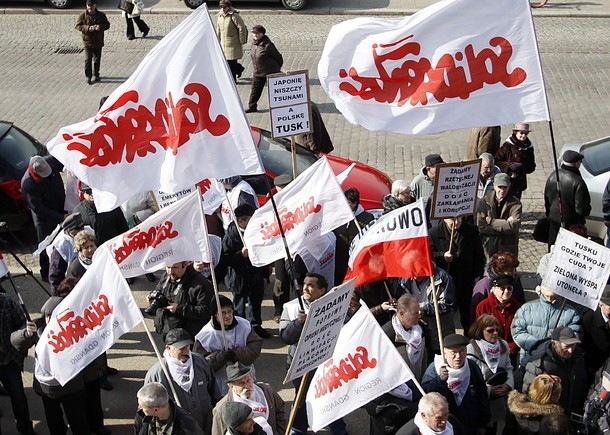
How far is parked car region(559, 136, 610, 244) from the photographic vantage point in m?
12.2

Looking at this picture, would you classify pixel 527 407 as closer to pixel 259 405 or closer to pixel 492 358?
pixel 492 358

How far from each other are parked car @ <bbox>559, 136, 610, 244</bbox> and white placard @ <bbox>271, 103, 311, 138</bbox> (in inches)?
159

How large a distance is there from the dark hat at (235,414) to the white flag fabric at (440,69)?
9.50 ft

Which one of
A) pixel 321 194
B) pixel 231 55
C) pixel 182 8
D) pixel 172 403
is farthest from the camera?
pixel 182 8

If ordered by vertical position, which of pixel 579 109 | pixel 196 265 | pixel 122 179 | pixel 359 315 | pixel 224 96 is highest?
pixel 224 96

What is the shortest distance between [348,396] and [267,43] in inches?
411

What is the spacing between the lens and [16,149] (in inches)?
522

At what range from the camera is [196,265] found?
9477mm

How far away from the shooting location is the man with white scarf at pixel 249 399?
7281mm

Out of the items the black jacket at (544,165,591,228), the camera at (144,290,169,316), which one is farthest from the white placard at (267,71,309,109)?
the black jacket at (544,165,591,228)

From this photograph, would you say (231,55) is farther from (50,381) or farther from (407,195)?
(50,381)

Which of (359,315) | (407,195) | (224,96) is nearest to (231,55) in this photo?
(407,195)

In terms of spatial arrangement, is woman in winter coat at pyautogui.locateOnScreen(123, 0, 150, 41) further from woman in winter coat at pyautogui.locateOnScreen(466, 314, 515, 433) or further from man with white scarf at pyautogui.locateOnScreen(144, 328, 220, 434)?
woman in winter coat at pyautogui.locateOnScreen(466, 314, 515, 433)

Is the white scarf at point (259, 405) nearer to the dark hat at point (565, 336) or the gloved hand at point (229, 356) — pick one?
the gloved hand at point (229, 356)
